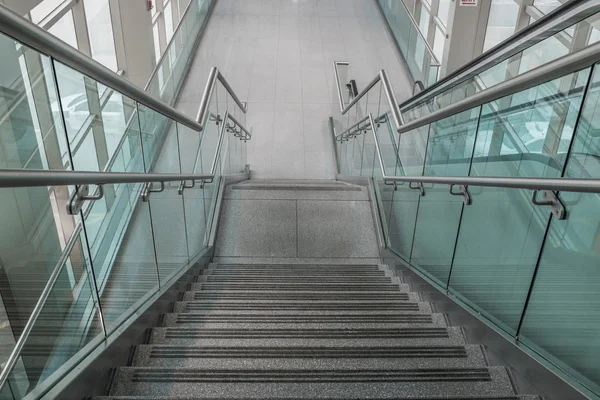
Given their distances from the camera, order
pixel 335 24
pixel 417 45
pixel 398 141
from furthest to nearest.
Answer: pixel 335 24, pixel 417 45, pixel 398 141

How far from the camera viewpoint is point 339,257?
175 inches

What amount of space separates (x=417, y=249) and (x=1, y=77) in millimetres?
2731

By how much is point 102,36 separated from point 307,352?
8889 millimetres

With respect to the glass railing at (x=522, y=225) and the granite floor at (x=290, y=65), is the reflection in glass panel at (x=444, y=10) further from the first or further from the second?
the glass railing at (x=522, y=225)

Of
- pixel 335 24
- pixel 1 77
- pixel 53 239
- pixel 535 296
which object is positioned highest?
pixel 335 24

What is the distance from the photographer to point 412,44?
361 inches

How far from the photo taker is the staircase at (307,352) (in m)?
1.96

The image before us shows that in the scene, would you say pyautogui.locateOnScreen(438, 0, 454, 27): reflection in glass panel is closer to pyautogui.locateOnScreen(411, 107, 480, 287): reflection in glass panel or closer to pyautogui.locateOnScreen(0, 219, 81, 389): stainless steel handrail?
pyautogui.locateOnScreen(411, 107, 480, 287): reflection in glass panel

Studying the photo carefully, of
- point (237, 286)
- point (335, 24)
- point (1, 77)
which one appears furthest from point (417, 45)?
point (1, 77)

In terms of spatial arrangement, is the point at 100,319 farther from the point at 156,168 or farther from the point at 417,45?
the point at 417,45

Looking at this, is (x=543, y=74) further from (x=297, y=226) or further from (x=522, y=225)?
(x=297, y=226)

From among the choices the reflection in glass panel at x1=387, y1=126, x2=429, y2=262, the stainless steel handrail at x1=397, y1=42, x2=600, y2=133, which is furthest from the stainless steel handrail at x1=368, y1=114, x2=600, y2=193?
the reflection in glass panel at x1=387, y1=126, x2=429, y2=262

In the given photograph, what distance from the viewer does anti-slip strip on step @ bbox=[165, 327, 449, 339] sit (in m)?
2.44

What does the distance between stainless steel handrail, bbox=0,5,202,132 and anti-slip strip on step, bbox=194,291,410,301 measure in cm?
128
